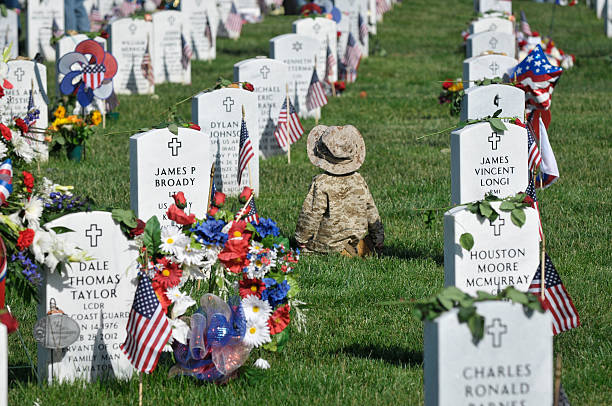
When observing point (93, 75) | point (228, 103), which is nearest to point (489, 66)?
point (228, 103)

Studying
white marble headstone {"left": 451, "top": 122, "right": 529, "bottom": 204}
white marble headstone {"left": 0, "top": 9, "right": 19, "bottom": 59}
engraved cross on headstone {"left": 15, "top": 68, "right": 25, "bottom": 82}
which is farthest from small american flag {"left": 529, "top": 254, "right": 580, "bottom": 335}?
white marble headstone {"left": 0, "top": 9, "right": 19, "bottom": 59}

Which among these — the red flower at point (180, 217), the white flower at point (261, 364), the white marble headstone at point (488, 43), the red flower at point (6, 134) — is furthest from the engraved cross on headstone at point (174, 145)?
the white marble headstone at point (488, 43)

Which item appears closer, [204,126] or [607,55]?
[204,126]

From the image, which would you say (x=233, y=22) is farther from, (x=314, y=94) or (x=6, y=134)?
(x=6, y=134)

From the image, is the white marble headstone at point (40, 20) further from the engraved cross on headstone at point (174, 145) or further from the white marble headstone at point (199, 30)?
the engraved cross on headstone at point (174, 145)

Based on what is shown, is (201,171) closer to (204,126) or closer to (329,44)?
(204,126)

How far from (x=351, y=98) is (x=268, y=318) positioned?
1290cm

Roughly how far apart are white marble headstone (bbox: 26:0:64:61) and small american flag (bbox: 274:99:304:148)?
9403 millimetres

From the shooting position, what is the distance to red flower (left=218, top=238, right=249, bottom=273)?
6836 millimetres

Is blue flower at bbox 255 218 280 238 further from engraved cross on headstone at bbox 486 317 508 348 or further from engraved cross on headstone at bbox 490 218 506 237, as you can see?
engraved cross on headstone at bbox 486 317 508 348

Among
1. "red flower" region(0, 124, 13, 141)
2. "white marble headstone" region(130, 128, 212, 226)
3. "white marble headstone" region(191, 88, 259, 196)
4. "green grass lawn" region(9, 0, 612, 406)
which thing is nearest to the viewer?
"green grass lawn" region(9, 0, 612, 406)

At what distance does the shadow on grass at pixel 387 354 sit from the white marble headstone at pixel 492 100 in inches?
152

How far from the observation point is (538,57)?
435 inches

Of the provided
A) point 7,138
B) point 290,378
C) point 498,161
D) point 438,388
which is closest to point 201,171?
point 7,138
